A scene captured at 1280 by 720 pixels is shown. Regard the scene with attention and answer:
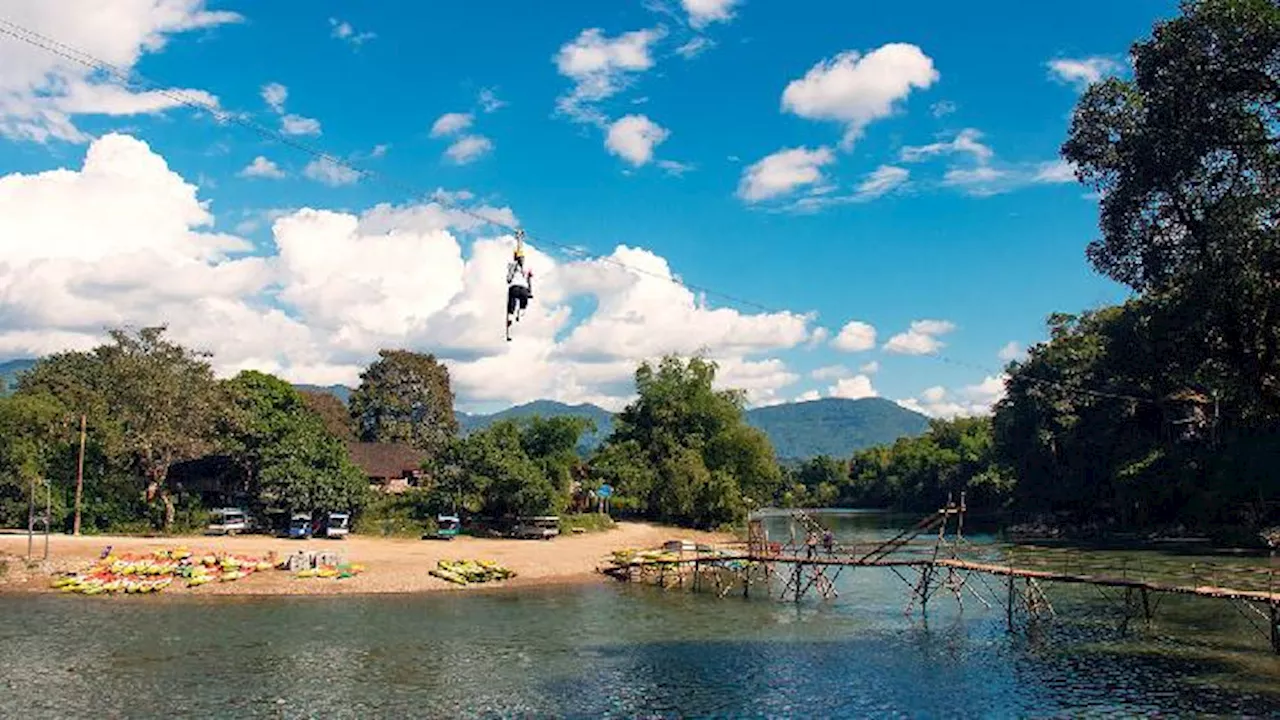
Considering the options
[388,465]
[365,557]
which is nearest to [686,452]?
[388,465]

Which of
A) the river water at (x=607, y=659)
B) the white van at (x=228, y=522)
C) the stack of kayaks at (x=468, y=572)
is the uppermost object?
the white van at (x=228, y=522)

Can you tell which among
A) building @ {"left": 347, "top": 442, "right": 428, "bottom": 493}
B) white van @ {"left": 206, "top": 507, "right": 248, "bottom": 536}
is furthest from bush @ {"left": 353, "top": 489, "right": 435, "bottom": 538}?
building @ {"left": 347, "top": 442, "right": 428, "bottom": 493}

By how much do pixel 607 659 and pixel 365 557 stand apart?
1000 inches

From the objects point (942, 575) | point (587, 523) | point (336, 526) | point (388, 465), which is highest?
point (388, 465)

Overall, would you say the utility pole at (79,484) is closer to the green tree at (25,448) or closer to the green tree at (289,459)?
the green tree at (25,448)

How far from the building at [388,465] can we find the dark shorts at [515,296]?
60.3m

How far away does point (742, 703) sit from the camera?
2830 centimetres

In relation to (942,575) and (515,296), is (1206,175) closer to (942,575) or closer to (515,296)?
(515,296)

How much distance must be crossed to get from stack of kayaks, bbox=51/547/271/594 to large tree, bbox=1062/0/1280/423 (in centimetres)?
4479

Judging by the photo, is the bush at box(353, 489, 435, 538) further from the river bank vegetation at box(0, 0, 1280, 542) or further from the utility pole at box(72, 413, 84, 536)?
the utility pole at box(72, 413, 84, 536)

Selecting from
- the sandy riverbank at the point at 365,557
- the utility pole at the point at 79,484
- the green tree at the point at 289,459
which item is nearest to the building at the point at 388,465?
the green tree at the point at 289,459

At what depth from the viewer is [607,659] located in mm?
34312

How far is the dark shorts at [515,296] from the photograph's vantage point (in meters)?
26.9

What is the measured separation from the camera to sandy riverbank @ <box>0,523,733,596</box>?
1949 inches
